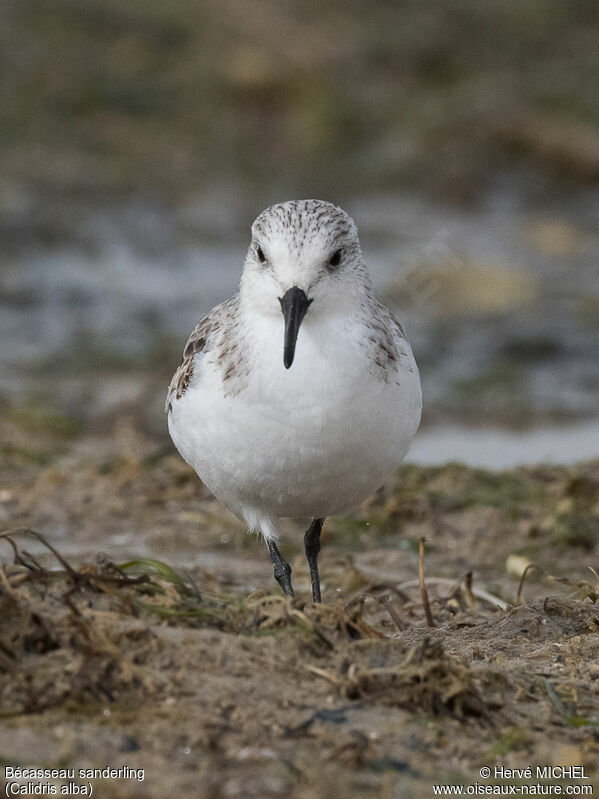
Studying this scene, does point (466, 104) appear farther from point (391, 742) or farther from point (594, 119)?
point (391, 742)

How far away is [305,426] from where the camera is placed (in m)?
4.30

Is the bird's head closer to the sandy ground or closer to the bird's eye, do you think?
the bird's eye

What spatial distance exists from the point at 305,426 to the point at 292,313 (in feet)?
1.27

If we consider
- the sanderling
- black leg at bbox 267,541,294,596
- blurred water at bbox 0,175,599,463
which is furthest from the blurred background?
the sanderling

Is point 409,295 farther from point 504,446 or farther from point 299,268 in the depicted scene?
point 299,268

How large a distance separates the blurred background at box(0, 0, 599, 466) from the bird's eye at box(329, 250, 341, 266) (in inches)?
176

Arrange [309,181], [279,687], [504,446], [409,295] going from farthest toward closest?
[309,181]
[409,295]
[504,446]
[279,687]

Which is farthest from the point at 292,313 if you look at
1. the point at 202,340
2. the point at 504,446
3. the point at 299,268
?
the point at 504,446

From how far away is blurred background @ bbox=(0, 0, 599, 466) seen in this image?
10258mm

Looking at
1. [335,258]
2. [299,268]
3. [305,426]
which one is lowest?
[305,426]

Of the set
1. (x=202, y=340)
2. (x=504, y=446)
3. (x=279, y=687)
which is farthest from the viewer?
(x=504, y=446)

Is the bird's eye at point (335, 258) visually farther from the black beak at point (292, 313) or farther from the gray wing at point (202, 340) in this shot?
the gray wing at point (202, 340)

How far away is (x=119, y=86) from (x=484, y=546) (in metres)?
10.4

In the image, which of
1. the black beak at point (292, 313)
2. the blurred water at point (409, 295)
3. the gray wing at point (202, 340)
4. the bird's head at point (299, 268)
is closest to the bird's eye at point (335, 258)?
the bird's head at point (299, 268)
